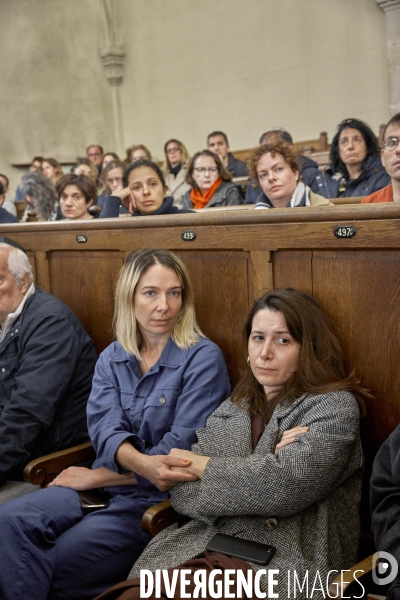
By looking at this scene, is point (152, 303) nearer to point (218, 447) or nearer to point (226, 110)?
point (218, 447)

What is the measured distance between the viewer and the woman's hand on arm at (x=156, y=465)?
1.97 metres

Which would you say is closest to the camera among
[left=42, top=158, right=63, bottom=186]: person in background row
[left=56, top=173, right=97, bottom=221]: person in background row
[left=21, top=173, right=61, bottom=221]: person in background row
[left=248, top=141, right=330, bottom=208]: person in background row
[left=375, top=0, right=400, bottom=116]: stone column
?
[left=248, top=141, right=330, bottom=208]: person in background row

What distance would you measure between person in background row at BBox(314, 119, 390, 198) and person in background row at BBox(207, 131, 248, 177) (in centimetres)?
214

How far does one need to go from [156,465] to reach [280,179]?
1.65 meters

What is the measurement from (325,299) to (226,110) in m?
8.01

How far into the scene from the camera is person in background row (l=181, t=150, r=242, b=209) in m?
5.03

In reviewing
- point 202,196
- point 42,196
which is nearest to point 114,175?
point 42,196

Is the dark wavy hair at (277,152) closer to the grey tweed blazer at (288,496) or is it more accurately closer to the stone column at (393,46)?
the grey tweed blazer at (288,496)

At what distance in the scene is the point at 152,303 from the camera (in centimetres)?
230

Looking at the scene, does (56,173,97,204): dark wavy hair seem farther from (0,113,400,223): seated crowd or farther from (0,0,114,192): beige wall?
(0,0,114,192): beige wall

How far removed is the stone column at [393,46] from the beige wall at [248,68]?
6.5 inches

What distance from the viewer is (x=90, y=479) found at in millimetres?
2311

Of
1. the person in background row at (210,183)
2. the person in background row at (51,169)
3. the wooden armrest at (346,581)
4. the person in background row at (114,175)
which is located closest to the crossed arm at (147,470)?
the wooden armrest at (346,581)

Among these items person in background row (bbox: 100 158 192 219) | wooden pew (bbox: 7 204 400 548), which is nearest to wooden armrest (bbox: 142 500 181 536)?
wooden pew (bbox: 7 204 400 548)
